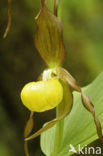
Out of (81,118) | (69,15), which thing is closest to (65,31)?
(69,15)

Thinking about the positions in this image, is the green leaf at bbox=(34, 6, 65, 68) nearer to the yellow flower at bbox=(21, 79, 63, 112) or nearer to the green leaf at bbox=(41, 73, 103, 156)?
the yellow flower at bbox=(21, 79, 63, 112)

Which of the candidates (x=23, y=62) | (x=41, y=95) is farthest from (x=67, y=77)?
(x=23, y=62)

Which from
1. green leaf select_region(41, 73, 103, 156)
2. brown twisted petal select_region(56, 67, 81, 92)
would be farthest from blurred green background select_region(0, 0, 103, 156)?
brown twisted petal select_region(56, 67, 81, 92)

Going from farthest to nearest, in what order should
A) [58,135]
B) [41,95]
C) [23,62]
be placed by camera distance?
[23,62] < [58,135] < [41,95]

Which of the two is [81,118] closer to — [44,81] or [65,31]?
[44,81]

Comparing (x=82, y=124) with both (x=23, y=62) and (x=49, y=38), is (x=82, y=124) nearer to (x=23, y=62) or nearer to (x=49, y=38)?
(x=49, y=38)

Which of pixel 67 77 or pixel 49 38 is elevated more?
pixel 49 38
